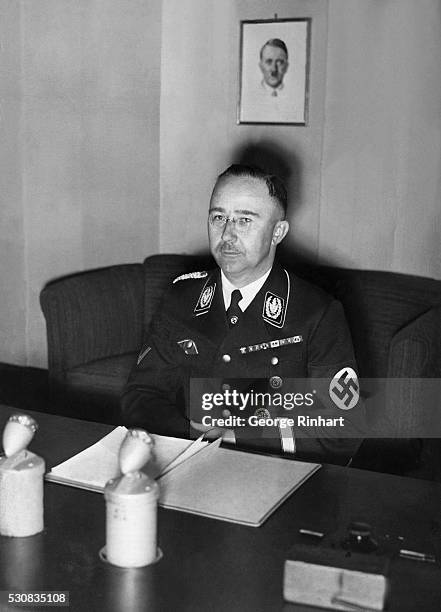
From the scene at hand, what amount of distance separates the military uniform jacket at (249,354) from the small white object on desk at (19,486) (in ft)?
3.10

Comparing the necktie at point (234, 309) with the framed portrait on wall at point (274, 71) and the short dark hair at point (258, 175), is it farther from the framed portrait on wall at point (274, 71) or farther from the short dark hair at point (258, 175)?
the framed portrait on wall at point (274, 71)

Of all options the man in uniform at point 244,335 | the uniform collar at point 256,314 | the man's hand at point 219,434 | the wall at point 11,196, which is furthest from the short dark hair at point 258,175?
the wall at point 11,196

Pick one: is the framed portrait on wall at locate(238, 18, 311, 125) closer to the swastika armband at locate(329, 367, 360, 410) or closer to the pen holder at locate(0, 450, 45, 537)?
the swastika armband at locate(329, 367, 360, 410)

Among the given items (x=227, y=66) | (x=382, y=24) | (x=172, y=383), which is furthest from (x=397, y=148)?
(x=172, y=383)

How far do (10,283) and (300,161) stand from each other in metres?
1.80

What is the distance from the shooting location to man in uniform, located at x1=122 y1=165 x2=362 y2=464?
2.60 meters

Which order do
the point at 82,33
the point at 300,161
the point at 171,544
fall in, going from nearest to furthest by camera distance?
the point at 171,544 → the point at 300,161 → the point at 82,33

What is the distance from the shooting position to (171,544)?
1.58m

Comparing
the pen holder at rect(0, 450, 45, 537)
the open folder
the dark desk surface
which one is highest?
the pen holder at rect(0, 450, 45, 537)

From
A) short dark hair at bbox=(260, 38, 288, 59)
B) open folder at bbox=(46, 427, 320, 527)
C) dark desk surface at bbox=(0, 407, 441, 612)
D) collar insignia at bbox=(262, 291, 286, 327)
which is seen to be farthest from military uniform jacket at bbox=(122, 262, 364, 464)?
short dark hair at bbox=(260, 38, 288, 59)

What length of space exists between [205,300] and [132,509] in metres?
1.39

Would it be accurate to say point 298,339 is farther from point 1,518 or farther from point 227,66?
point 227,66

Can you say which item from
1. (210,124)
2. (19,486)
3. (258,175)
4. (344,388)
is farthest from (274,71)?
(19,486)

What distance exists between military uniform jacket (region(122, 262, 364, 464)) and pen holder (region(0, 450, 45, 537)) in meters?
0.94
